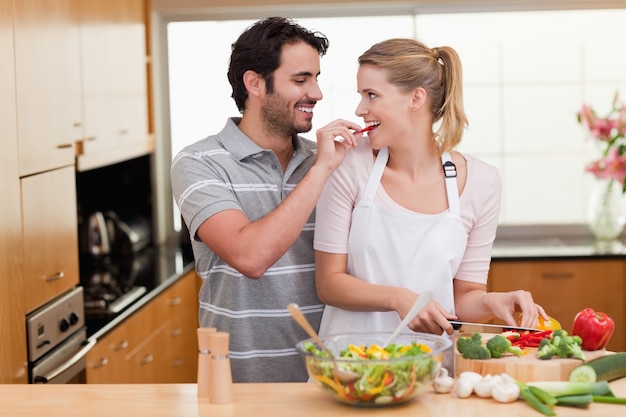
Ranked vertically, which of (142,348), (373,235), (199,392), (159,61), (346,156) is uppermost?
(159,61)

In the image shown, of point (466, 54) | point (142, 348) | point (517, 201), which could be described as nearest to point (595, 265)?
point (517, 201)

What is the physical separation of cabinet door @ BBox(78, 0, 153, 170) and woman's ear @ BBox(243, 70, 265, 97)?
53.7 inches

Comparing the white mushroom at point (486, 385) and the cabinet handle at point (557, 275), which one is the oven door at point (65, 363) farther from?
the cabinet handle at point (557, 275)

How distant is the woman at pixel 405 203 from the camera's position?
7.88 ft

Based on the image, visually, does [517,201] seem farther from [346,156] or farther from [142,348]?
[346,156]

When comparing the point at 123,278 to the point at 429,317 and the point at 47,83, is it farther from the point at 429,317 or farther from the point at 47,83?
the point at 429,317

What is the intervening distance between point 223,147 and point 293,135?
19 centimetres

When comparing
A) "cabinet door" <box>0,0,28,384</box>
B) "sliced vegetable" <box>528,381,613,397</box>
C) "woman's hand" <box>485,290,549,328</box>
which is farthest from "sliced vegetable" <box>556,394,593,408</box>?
"cabinet door" <box>0,0,28,384</box>

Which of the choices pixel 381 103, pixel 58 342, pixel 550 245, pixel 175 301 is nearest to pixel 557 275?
pixel 550 245

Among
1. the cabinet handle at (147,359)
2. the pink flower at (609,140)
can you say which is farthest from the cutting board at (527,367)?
the pink flower at (609,140)

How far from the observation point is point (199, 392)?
6.27 ft

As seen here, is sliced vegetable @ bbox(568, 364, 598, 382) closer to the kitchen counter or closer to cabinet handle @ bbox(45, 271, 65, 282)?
cabinet handle @ bbox(45, 271, 65, 282)

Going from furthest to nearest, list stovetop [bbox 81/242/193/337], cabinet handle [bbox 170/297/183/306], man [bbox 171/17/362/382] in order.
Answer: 1. cabinet handle [bbox 170/297/183/306]
2. stovetop [bbox 81/242/193/337]
3. man [bbox 171/17/362/382]

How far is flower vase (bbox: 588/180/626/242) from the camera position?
4.95 meters
